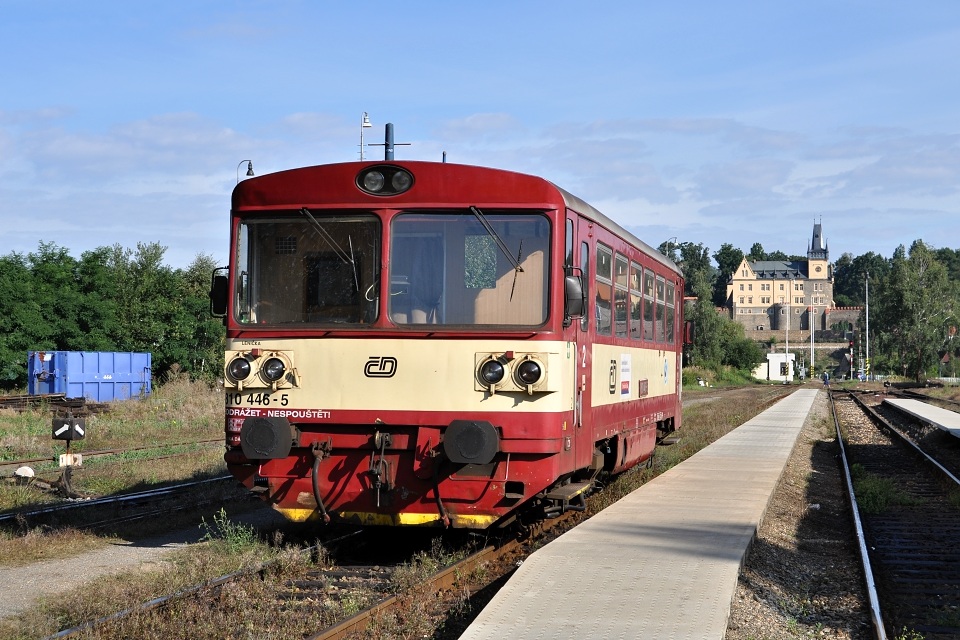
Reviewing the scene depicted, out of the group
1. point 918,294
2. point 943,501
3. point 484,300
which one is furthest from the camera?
point 918,294

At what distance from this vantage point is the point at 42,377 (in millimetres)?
38812

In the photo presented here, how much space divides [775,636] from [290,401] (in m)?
4.03

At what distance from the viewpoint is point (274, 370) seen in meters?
8.69

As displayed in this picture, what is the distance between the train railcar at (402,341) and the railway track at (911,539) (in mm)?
2857

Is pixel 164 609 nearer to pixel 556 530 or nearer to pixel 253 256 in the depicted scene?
pixel 253 256

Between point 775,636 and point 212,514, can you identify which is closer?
point 775,636

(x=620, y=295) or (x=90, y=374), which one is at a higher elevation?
(x=620, y=295)

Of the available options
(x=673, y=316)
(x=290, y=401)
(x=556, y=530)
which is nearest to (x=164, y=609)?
(x=290, y=401)

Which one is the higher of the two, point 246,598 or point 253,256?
point 253,256

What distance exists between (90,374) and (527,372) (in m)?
34.2

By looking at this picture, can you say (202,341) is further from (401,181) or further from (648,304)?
(401,181)

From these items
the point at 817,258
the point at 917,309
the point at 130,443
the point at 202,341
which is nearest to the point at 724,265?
the point at 817,258

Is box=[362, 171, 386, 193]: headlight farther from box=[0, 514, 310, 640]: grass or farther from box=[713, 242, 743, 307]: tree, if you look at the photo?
box=[713, 242, 743, 307]: tree

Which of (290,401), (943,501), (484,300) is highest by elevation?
(484,300)
